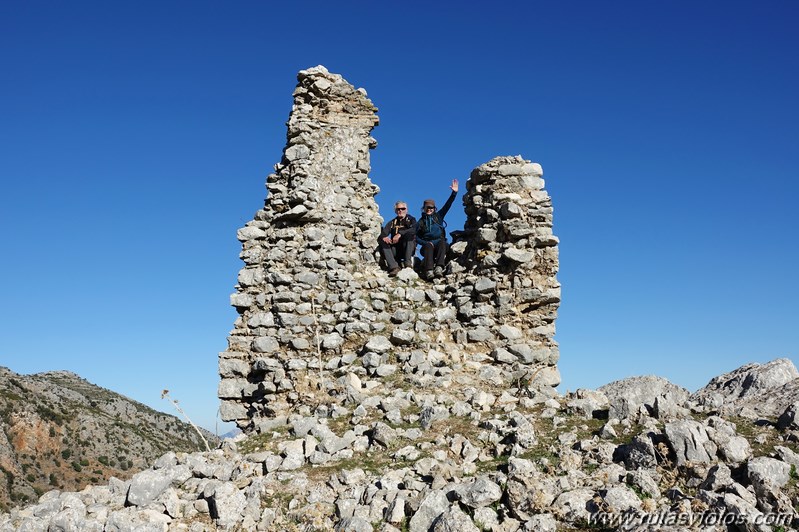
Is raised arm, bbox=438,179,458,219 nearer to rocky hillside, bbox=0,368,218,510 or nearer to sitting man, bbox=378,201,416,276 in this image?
sitting man, bbox=378,201,416,276

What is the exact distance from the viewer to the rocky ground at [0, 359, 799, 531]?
202 inches

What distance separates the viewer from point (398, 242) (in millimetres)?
11195

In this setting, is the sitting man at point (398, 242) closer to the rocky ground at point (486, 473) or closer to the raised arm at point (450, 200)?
the raised arm at point (450, 200)

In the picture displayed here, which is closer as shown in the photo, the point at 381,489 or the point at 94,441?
the point at 381,489

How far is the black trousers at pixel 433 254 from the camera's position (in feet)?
36.5

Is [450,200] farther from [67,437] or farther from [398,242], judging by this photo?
[67,437]

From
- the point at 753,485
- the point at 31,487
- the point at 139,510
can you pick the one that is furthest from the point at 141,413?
the point at 753,485

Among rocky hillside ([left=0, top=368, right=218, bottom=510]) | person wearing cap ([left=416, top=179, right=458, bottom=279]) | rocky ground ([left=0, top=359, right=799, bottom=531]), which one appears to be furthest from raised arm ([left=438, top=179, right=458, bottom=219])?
rocky hillside ([left=0, top=368, right=218, bottom=510])

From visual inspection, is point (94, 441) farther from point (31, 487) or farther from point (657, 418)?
point (657, 418)

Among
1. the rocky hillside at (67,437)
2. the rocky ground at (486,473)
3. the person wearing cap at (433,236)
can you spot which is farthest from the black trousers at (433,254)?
the rocky hillside at (67,437)

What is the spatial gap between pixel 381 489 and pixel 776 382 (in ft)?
20.1

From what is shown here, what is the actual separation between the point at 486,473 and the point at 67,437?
1537 inches

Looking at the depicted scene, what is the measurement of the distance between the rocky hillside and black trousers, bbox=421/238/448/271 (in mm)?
25433

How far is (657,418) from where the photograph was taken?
6.94m
